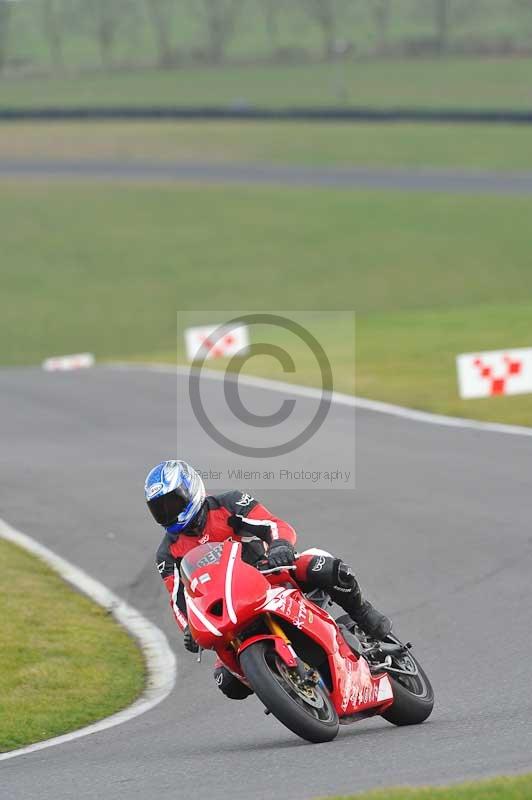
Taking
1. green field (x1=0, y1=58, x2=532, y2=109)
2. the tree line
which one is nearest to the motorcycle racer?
green field (x1=0, y1=58, x2=532, y2=109)

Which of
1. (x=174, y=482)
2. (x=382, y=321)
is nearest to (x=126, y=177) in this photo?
(x=382, y=321)

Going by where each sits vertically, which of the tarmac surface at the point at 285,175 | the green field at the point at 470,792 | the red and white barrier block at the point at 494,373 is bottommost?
the green field at the point at 470,792

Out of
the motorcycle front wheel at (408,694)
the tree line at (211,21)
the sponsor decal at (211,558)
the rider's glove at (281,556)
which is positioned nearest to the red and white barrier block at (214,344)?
the motorcycle front wheel at (408,694)

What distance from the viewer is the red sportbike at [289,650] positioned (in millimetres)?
6602

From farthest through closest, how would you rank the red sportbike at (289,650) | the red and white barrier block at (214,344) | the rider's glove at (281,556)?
1. the red and white barrier block at (214,344)
2. the rider's glove at (281,556)
3. the red sportbike at (289,650)

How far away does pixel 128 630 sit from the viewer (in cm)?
1070

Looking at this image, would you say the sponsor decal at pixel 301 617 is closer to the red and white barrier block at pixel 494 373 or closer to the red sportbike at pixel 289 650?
the red sportbike at pixel 289 650

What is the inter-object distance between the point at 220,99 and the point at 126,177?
2660 cm

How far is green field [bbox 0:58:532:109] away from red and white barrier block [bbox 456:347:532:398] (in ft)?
171

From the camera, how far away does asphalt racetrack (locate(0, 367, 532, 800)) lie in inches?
245

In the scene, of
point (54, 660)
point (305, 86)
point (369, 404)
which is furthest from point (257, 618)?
point (305, 86)

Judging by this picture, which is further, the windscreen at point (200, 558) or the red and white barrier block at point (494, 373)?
the red and white barrier block at point (494, 373)

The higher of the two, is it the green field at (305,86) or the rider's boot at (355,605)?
the green field at (305,86)

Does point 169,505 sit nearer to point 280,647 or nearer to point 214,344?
point 280,647
